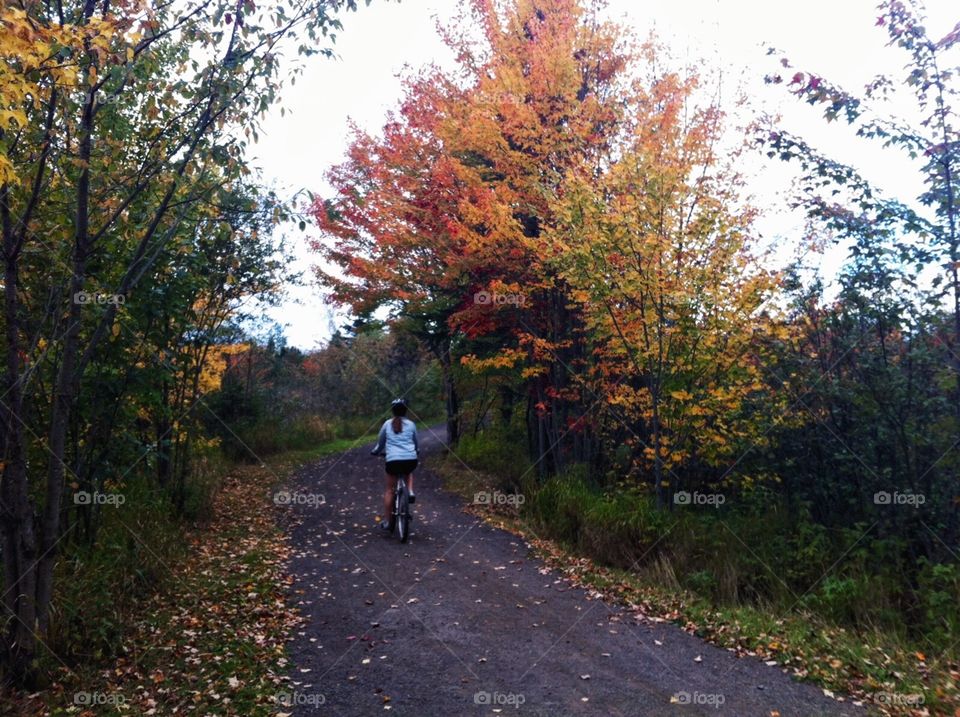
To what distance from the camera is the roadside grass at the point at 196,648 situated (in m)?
5.37

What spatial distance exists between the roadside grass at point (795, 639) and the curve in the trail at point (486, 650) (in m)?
0.21

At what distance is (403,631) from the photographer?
22.2 ft

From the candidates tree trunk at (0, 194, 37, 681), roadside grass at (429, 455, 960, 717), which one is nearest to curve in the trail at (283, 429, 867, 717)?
roadside grass at (429, 455, 960, 717)

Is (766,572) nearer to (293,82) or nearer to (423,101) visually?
(293,82)

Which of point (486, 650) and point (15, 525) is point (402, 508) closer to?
point (486, 650)

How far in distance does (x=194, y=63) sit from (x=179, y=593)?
210 inches

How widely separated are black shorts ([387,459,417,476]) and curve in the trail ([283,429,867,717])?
1.00 m


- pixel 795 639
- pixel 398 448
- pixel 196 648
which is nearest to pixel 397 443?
pixel 398 448

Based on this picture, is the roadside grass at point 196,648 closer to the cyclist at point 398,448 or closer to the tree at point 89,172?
the tree at point 89,172

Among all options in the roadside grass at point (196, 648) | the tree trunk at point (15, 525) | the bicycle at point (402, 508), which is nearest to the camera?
the roadside grass at point (196, 648)

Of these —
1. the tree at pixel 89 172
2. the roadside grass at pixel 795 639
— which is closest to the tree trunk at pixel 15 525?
the tree at pixel 89 172

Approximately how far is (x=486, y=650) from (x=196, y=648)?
2506 millimetres

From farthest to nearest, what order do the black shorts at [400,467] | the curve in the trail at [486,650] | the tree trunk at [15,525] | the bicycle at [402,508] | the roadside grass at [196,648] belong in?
the bicycle at [402,508] → the black shorts at [400,467] → the tree trunk at [15,525] → the roadside grass at [196,648] → the curve in the trail at [486,650]

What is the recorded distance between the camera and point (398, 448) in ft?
33.6
